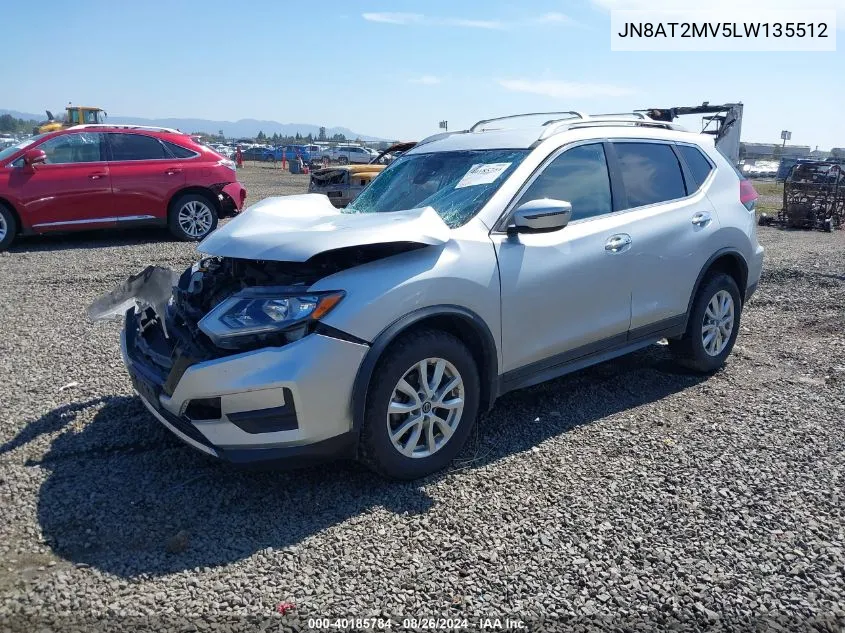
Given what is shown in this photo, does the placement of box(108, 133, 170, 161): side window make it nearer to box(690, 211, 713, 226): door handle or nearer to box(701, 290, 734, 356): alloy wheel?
box(690, 211, 713, 226): door handle

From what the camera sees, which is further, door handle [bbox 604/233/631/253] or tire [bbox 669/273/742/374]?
tire [bbox 669/273/742/374]

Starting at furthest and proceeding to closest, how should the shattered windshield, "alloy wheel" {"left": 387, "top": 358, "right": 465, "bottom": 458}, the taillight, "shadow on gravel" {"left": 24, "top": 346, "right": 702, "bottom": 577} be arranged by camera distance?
1. the taillight
2. the shattered windshield
3. "alloy wheel" {"left": 387, "top": 358, "right": 465, "bottom": 458}
4. "shadow on gravel" {"left": 24, "top": 346, "right": 702, "bottom": 577}

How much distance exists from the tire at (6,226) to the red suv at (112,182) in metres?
0.01

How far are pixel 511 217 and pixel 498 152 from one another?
2.04ft

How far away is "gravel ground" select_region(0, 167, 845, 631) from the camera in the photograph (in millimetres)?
2654

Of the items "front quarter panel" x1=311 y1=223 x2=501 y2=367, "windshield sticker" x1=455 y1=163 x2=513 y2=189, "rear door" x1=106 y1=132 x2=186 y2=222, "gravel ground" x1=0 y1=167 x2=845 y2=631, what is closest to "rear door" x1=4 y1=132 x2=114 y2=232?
"rear door" x1=106 y1=132 x2=186 y2=222

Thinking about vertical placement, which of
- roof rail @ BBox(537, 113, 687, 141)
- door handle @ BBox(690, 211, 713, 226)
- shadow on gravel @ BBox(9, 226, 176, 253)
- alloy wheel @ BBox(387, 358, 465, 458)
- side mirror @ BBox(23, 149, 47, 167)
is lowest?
alloy wheel @ BBox(387, 358, 465, 458)

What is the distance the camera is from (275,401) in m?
3.07

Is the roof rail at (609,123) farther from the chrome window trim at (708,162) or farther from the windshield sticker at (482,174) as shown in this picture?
the windshield sticker at (482,174)

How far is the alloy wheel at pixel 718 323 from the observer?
510 cm

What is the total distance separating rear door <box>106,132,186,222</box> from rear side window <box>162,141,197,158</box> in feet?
0.27

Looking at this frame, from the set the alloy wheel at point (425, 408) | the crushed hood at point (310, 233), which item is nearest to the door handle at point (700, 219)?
the crushed hood at point (310, 233)

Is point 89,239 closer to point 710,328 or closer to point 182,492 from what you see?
point 182,492

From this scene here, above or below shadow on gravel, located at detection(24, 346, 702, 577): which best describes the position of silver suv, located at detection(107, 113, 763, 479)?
above
